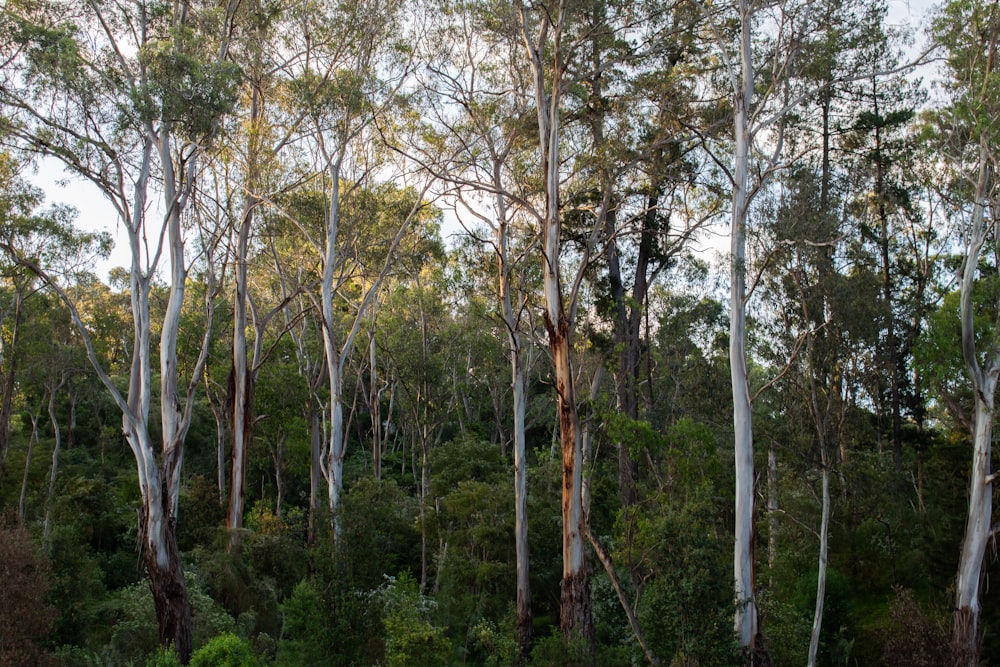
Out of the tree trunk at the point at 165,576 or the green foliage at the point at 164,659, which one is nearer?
the green foliage at the point at 164,659

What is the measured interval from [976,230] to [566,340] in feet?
24.9

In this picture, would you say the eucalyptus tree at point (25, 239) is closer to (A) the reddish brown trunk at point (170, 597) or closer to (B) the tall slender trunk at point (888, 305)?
(A) the reddish brown trunk at point (170, 597)

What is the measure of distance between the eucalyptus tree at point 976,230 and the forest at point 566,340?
6cm

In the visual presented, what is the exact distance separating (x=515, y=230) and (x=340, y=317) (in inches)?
621

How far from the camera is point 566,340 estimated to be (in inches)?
507

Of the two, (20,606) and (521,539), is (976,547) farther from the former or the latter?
(20,606)

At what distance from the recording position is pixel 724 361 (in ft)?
80.7

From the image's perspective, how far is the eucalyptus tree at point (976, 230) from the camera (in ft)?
45.2

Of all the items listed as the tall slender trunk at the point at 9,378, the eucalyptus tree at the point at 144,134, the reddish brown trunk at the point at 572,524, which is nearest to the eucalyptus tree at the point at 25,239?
the tall slender trunk at the point at 9,378

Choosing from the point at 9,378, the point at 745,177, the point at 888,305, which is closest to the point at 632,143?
the point at 745,177

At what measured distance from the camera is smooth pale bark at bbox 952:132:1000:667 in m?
13.8

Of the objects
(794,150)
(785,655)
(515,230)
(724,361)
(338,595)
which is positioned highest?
(794,150)

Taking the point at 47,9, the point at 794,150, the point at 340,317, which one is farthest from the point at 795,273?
the point at 340,317

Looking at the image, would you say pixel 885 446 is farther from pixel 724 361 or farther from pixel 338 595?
pixel 338 595
